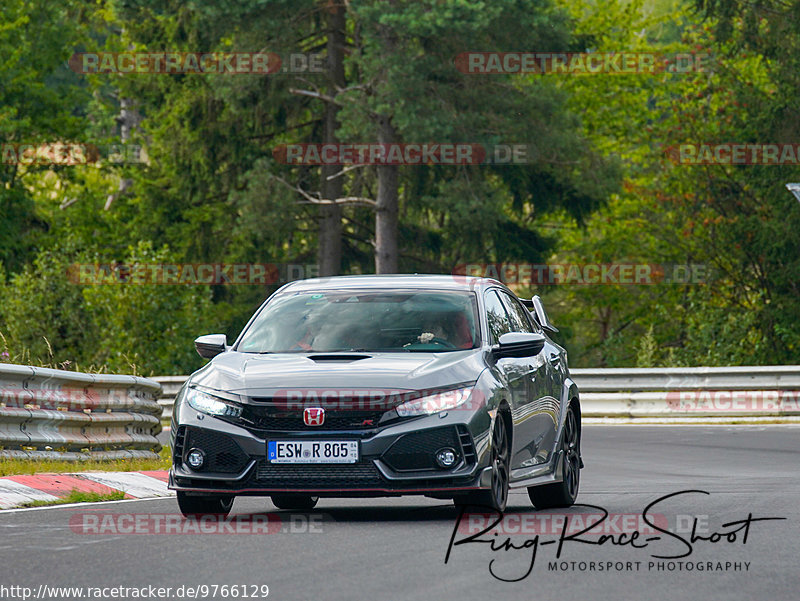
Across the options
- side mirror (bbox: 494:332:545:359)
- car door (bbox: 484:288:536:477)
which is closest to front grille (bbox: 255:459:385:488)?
car door (bbox: 484:288:536:477)

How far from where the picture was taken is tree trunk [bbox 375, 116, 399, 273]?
43.5 m

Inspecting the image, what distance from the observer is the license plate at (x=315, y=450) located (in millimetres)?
10164

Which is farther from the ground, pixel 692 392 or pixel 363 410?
pixel 363 410

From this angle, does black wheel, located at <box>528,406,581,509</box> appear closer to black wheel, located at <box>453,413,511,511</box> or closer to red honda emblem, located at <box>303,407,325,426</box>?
black wheel, located at <box>453,413,511,511</box>

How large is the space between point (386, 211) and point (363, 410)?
3374cm

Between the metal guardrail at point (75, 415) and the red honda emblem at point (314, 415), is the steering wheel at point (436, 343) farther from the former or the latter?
the metal guardrail at point (75, 415)

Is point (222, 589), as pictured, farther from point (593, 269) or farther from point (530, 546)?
point (593, 269)

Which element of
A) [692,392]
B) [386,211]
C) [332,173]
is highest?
[332,173]

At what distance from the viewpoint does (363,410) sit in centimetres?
1018

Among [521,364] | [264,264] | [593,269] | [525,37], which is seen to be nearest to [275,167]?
[264,264]

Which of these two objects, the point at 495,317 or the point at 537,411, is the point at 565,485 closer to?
the point at 537,411

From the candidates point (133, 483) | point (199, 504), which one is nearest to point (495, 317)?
point (199, 504)

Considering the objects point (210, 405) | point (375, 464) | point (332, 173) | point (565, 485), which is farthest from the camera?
point (332, 173)

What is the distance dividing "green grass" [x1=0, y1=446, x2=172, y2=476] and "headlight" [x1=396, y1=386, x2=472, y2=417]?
4539 mm
